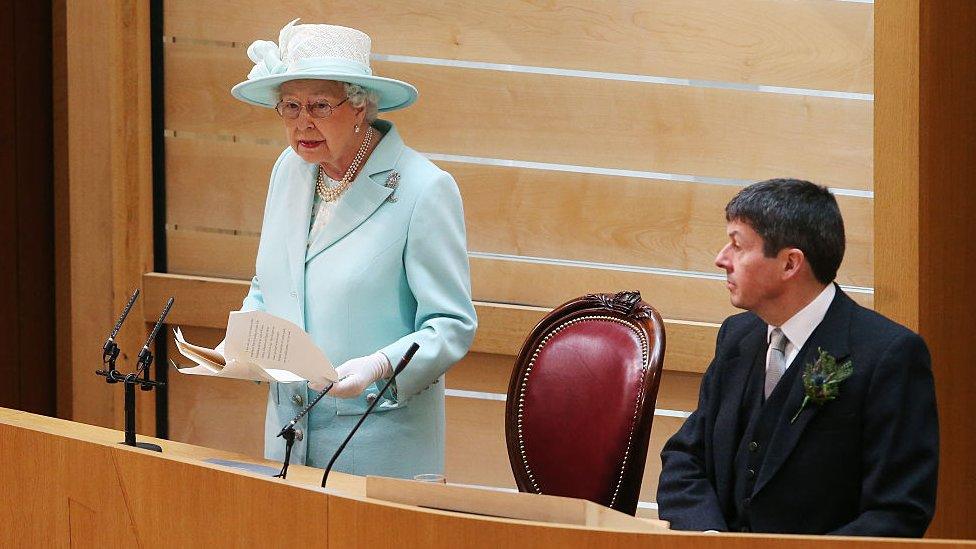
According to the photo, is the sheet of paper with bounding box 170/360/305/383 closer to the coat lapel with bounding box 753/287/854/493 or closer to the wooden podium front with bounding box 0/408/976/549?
the wooden podium front with bounding box 0/408/976/549

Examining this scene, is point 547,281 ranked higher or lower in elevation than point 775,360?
higher

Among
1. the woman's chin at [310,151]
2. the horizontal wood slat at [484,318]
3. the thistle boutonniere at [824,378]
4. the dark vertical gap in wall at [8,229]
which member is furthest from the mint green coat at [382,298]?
the dark vertical gap in wall at [8,229]

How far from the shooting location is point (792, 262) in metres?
2.57

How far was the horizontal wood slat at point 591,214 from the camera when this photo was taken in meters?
4.14

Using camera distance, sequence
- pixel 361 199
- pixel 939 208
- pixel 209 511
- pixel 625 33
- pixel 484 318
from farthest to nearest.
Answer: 1. pixel 484 318
2. pixel 625 33
3. pixel 939 208
4. pixel 361 199
5. pixel 209 511

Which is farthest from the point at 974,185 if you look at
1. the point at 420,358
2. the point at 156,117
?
the point at 156,117

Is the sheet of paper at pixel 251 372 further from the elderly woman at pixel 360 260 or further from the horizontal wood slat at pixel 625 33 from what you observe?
the horizontal wood slat at pixel 625 33

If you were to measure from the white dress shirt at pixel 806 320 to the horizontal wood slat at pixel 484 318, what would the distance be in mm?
1439

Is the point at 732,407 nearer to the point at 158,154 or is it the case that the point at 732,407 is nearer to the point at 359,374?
the point at 359,374

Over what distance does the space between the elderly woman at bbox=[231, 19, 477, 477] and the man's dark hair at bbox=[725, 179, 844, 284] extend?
77cm

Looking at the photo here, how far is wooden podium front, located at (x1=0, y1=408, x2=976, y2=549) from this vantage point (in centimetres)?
198

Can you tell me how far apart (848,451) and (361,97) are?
141cm

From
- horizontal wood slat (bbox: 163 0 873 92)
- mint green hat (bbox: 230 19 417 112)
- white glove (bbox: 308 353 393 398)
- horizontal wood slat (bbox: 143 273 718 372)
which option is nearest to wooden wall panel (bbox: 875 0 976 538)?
horizontal wood slat (bbox: 163 0 873 92)

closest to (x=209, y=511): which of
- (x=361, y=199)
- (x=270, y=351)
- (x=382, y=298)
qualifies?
(x=270, y=351)
